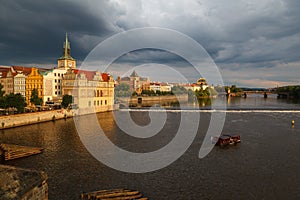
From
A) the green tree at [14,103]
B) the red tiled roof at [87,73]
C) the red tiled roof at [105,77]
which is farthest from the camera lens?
the red tiled roof at [105,77]

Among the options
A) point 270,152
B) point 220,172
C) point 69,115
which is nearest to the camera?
point 220,172

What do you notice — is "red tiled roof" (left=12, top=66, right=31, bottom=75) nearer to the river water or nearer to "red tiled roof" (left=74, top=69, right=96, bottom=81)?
"red tiled roof" (left=74, top=69, right=96, bottom=81)

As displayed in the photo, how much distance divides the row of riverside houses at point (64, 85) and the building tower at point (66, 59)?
32.4 feet

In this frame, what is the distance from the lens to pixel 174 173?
18250 mm

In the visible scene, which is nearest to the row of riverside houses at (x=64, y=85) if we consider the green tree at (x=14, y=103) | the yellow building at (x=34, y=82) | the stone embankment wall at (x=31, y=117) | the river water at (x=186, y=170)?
the yellow building at (x=34, y=82)

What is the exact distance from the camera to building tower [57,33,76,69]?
71.9 meters

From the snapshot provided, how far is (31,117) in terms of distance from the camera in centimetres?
3956

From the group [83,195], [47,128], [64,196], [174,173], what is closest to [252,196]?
[174,173]

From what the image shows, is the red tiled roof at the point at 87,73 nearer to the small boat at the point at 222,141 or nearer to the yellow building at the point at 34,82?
the yellow building at the point at 34,82

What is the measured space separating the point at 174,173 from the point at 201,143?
10.8m

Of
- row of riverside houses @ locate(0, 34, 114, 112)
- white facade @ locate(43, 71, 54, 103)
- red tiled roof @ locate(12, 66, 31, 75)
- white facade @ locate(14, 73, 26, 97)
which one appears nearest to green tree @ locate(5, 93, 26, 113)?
Answer: row of riverside houses @ locate(0, 34, 114, 112)

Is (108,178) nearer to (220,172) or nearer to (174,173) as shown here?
(174,173)

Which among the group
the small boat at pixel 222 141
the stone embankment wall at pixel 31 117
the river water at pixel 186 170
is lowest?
the river water at pixel 186 170

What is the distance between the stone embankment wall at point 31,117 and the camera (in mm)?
35000
